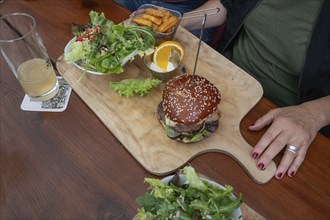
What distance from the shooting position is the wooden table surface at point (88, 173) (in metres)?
0.96

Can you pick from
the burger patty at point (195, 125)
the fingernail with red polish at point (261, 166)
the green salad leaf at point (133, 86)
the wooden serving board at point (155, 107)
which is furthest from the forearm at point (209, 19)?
the fingernail with red polish at point (261, 166)

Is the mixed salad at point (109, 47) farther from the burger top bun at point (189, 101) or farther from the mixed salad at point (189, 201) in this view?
the mixed salad at point (189, 201)

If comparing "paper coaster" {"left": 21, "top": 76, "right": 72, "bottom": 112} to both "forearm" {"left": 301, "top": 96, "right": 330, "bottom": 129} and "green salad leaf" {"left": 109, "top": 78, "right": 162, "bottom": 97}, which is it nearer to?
"green salad leaf" {"left": 109, "top": 78, "right": 162, "bottom": 97}

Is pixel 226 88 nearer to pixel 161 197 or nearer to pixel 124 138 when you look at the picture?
pixel 124 138

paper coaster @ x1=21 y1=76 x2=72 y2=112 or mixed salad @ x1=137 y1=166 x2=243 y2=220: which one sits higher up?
mixed salad @ x1=137 y1=166 x2=243 y2=220

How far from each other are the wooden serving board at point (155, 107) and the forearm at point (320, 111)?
0.19 m

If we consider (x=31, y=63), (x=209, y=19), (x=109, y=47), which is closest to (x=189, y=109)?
(x=109, y=47)

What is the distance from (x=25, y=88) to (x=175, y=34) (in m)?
0.70

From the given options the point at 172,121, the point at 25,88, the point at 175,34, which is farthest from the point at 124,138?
the point at 175,34

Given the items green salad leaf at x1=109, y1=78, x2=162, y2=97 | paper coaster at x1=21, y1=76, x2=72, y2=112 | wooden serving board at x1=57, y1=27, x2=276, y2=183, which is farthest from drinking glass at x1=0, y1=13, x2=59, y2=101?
green salad leaf at x1=109, y1=78, x2=162, y2=97

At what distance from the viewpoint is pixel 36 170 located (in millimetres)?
1041

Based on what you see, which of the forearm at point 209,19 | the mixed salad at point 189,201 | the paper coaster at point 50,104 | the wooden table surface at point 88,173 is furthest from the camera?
the forearm at point 209,19

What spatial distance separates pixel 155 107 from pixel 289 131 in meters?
0.49

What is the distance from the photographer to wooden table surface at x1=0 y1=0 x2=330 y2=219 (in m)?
0.96
